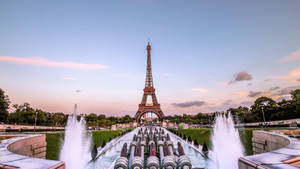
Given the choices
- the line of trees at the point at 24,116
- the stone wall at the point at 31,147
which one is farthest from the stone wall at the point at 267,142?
the line of trees at the point at 24,116

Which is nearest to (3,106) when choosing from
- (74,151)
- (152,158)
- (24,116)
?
(24,116)

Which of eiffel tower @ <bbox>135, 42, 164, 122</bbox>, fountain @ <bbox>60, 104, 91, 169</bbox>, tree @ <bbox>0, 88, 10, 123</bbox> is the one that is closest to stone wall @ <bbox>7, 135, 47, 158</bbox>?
fountain @ <bbox>60, 104, 91, 169</bbox>

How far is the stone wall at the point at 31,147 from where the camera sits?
10284mm

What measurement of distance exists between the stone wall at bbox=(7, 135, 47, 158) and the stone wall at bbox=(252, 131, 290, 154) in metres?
14.4

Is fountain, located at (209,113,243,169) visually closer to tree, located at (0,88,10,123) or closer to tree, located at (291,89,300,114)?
tree, located at (291,89,300,114)

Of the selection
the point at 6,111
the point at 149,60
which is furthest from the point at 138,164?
the point at 149,60

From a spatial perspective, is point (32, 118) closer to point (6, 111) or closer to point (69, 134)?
point (6, 111)

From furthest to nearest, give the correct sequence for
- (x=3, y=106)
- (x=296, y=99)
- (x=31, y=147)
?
(x=296, y=99) → (x=3, y=106) → (x=31, y=147)

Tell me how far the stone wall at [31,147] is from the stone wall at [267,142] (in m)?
14.4

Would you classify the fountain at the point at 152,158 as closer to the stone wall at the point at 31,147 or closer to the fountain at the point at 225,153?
the fountain at the point at 225,153

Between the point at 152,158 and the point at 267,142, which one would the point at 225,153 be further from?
the point at 152,158

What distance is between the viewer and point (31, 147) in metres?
12.0

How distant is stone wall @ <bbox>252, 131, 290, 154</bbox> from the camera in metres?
10.7

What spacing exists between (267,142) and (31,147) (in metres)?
16.1
